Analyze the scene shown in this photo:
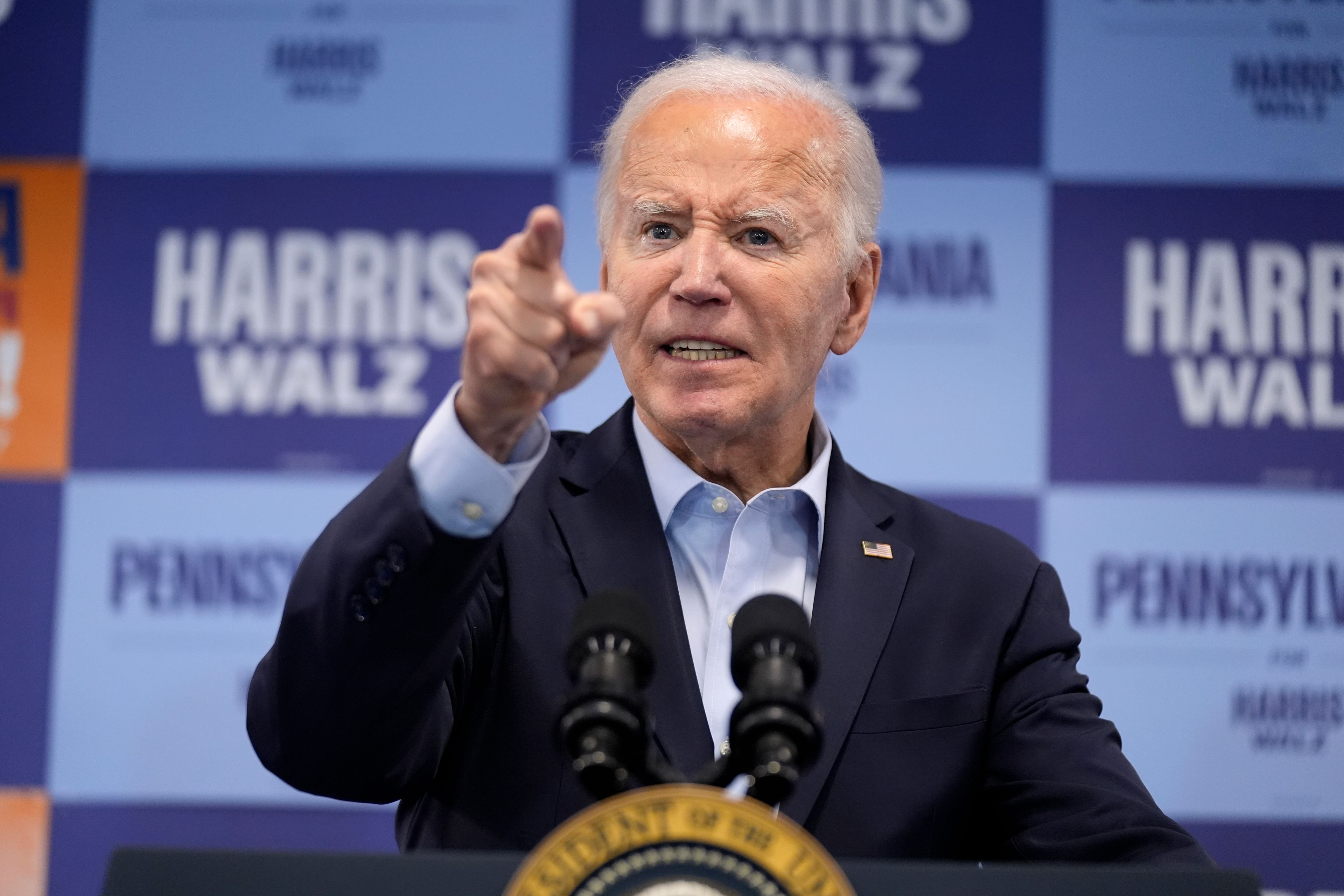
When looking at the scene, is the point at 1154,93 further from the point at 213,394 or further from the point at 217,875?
the point at 217,875

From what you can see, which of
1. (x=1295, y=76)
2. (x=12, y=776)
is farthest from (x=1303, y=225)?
(x=12, y=776)

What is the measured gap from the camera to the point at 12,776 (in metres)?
2.88

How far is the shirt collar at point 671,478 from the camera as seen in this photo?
167 cm

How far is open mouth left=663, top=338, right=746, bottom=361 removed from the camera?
63.5 inches

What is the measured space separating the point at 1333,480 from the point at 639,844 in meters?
2.71

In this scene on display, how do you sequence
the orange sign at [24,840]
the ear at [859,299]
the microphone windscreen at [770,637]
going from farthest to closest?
the orange sign at [24,840] → the ear at [859,299] → the microphone windscreen at [770,637]

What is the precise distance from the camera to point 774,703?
79cm

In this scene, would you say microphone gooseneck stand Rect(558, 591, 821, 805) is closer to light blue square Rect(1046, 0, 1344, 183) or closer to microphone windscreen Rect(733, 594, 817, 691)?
microphone windscreen Rect(733, 594, 817, 691)

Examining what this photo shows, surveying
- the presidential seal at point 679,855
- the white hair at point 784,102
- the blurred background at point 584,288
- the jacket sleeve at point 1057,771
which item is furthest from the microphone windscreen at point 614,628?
the blurred background at point 584,288

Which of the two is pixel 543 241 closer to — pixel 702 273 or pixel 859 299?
pixel 702 273

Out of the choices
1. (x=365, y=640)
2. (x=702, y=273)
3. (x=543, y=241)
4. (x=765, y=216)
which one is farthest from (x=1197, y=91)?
(x=365, y=640)

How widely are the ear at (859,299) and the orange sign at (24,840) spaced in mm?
2176

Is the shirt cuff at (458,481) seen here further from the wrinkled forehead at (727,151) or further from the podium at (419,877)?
the wrinkled forehead at (727,151)

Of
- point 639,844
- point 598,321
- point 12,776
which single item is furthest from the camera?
point 12,776
